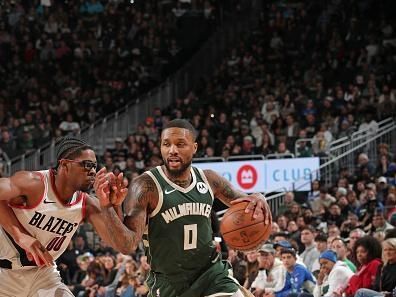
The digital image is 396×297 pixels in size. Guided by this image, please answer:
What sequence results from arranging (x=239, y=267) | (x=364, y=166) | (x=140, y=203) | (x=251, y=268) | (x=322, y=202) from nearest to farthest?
(x=140, y=203) < (x=251, y=268) < (x=239, y=267) < (x=322, y=202) < (x=364, y=166)

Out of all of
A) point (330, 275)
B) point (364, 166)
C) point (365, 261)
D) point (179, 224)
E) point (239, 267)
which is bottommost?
point (239, 267)

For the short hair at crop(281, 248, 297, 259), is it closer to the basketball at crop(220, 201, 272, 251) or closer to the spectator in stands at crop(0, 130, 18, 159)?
the basketball at crop(220, 201, 272, 251)

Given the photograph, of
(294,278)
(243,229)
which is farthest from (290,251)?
(243,229)

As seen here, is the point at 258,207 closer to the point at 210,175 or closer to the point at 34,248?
the point at 210,175

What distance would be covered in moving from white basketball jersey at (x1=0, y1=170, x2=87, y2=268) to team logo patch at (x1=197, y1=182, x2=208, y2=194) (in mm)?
890

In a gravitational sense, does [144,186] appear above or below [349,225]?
above

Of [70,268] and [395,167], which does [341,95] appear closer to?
[395,167]

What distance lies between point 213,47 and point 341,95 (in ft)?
25.3

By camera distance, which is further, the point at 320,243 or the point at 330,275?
the point at 320,243

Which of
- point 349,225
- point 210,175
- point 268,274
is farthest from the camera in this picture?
point 349,225

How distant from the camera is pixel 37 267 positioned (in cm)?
650

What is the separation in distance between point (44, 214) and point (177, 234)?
39.9 inches

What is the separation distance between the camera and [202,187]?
20.9ft

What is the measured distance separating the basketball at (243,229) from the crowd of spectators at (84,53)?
15890 mm
